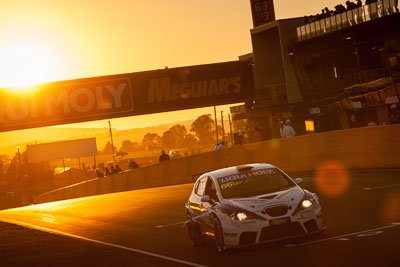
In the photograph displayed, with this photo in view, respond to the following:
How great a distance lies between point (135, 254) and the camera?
1296 centimetres

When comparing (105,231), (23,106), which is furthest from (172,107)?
(105,231)

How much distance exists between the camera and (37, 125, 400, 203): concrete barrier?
80.1ft

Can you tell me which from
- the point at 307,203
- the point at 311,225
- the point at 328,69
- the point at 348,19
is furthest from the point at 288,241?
the point at 328,69

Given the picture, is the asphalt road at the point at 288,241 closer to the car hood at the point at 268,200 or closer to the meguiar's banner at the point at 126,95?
the car hood at the point at 268,200

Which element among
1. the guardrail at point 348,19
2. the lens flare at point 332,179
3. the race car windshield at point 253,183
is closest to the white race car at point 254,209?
the race car windshield at point 253,183

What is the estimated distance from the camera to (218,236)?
12.2 metres

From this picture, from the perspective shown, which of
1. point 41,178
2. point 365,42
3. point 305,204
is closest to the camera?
point 305,204

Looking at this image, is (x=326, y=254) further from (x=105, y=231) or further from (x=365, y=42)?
(x=365, y=42)

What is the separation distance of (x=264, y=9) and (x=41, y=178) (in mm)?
101148

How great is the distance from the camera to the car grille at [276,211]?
1171 cm

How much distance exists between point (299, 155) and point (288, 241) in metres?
16.8

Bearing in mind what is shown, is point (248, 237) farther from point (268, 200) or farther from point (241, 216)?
point (268, 200)

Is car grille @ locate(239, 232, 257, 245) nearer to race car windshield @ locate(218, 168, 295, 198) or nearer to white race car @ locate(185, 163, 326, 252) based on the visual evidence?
white race car @ locate(185, 163, 326, 252)

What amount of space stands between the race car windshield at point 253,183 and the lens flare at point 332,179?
647 centimetres
